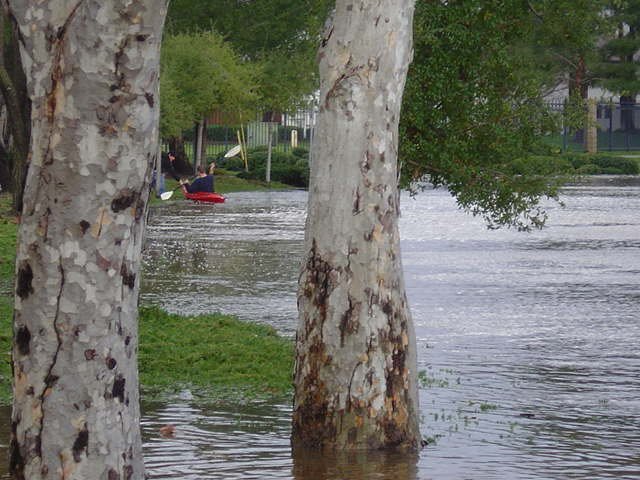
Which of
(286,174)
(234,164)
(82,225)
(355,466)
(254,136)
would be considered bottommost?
(355,466)

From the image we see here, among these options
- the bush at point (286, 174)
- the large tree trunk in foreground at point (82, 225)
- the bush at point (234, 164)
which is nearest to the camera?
→ the large tree trunk in foreground at point (82, 225)

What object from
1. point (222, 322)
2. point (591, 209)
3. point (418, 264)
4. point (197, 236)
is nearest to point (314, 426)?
point (222, 322)

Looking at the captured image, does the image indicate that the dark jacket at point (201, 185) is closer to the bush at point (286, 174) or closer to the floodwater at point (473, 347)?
the floodwater at point (473, 347)

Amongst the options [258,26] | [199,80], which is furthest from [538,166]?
[258,26]

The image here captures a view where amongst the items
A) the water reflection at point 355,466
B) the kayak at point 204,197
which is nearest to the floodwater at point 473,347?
the water reflection at point 355,466

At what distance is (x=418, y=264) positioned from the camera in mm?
22547

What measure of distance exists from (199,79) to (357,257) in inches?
1567

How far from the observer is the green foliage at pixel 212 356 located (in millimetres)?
11758

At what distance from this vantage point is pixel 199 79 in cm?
4806

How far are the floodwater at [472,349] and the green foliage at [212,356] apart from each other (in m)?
0.53

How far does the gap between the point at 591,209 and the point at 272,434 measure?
28.6 metres

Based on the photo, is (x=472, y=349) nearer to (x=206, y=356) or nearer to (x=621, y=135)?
(x=206, y=356)

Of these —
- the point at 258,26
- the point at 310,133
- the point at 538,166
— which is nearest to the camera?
the point at 538,166

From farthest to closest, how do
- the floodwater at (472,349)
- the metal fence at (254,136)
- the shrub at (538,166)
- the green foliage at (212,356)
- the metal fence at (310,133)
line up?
1. the metal fence at (310,133)
2. the metal fence at (254,136)
3. the shrub at (538,166)
4. the green foliage at (212,356)
5. the floodwater at (472,349)
